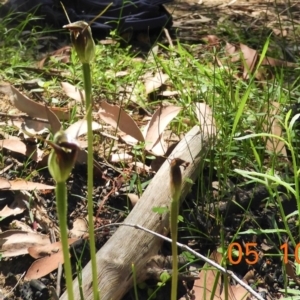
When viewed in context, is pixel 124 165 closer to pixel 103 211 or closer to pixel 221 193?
pixel 103 211

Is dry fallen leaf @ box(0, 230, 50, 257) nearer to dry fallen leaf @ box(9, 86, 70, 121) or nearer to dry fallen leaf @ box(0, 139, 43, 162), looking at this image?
dry fallen leaf @ box(0, 139, 43, 162)

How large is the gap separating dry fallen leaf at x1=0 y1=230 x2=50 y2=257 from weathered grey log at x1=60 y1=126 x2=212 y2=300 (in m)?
0.24

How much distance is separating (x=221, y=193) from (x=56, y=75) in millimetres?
1078

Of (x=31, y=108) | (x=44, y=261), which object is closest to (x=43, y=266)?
(x=44, y=261)

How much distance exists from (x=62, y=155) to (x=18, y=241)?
90 centimetres

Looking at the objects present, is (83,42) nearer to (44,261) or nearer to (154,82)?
(44,261)

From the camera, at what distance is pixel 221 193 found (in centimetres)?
178

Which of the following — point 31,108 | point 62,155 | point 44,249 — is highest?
point 62,155

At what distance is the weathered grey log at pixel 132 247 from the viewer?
1.44m

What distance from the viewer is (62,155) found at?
0.85m

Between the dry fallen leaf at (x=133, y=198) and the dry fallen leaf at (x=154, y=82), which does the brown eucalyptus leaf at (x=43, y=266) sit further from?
the dry fallen leaf at (x=154, y=82)

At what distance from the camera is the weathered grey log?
1.44 metres

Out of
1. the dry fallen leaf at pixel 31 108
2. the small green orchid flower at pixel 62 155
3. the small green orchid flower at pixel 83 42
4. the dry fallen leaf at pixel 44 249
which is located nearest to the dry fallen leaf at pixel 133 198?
the dry fallen leaf at pixel 44 249

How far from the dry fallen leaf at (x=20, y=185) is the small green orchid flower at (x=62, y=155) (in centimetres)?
100
